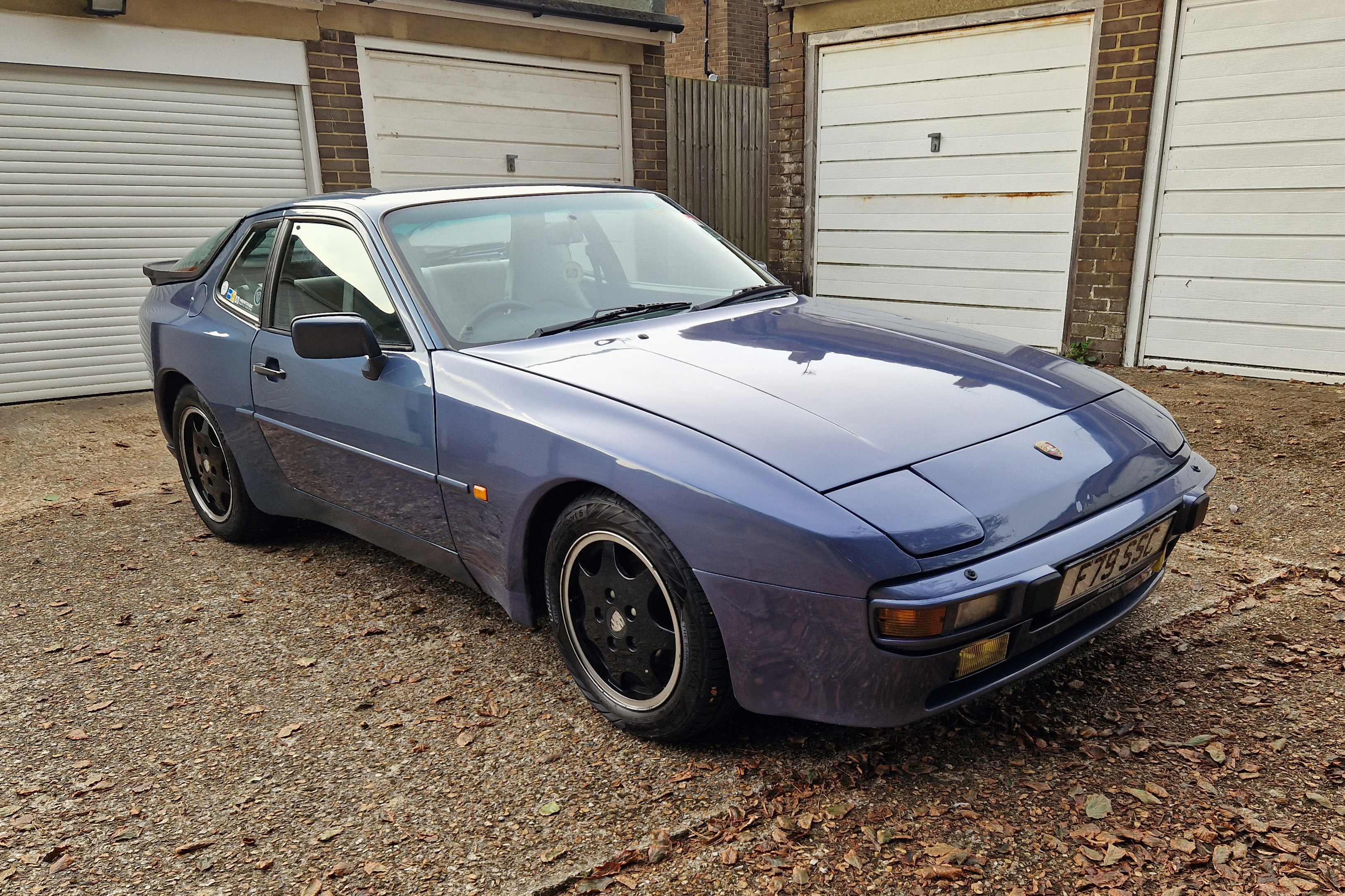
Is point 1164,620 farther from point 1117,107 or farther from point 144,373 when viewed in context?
point 144,373

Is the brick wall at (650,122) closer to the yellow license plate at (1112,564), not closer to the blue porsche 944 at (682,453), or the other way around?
the blue porsche 944 at (682,453)

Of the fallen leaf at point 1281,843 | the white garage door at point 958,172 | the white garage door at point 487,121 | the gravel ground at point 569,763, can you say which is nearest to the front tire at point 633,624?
the gravel ground at point 569,763

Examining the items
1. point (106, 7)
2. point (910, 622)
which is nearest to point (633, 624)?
point (910, 622)

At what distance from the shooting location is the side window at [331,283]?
3402 mm

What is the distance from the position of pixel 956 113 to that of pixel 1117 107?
155 cm

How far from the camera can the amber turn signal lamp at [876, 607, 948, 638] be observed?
2.20 m

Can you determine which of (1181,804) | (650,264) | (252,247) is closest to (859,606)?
(1181,804)

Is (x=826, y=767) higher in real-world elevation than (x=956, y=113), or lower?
lower

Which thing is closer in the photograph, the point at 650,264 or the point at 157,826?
the point at 157,826

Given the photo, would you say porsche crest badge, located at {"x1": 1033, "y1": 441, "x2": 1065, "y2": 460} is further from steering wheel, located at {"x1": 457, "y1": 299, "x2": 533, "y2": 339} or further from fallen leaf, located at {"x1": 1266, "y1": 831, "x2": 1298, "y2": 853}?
steering wheel, located at {"x1": 457, "y1": 299, "x2": 533, "y2": 339}

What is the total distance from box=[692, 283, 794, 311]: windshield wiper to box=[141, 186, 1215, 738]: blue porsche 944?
22mm

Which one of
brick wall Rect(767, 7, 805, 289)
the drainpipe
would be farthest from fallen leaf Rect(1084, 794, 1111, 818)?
the drainpipe

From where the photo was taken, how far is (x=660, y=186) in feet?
37.8

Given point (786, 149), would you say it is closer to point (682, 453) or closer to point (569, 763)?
point (682, 453)
